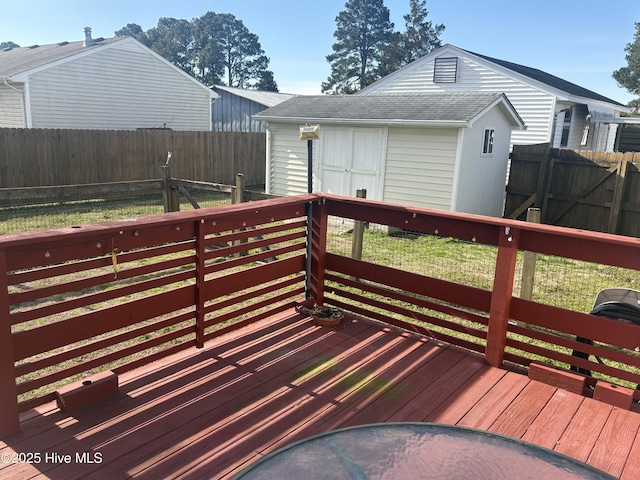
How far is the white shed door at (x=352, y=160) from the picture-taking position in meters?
9.85

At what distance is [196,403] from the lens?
8.39 ft

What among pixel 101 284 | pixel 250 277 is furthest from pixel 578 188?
pixel 101 284

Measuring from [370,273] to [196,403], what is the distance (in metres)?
1.60

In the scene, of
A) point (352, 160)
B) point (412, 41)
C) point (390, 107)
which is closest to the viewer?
point (390, 107)

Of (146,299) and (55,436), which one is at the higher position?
(146,299)

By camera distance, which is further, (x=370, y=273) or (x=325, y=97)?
(x=325, y=97)

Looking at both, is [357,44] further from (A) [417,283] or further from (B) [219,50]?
(A) [417,283]

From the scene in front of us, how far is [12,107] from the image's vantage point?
14.0 m

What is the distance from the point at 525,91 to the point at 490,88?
41.9 inches

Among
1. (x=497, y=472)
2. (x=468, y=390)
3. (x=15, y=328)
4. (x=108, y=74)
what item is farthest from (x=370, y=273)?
(x=108, y=74)

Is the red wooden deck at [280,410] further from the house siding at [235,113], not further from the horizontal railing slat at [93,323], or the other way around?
the house siding at [235,113]

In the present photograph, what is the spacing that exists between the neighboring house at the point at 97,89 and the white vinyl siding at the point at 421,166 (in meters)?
10.1

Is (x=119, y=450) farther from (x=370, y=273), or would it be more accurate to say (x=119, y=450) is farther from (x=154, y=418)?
(x=370, y=273)

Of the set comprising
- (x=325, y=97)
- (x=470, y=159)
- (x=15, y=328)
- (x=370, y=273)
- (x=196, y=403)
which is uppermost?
(x=325, y=97)
